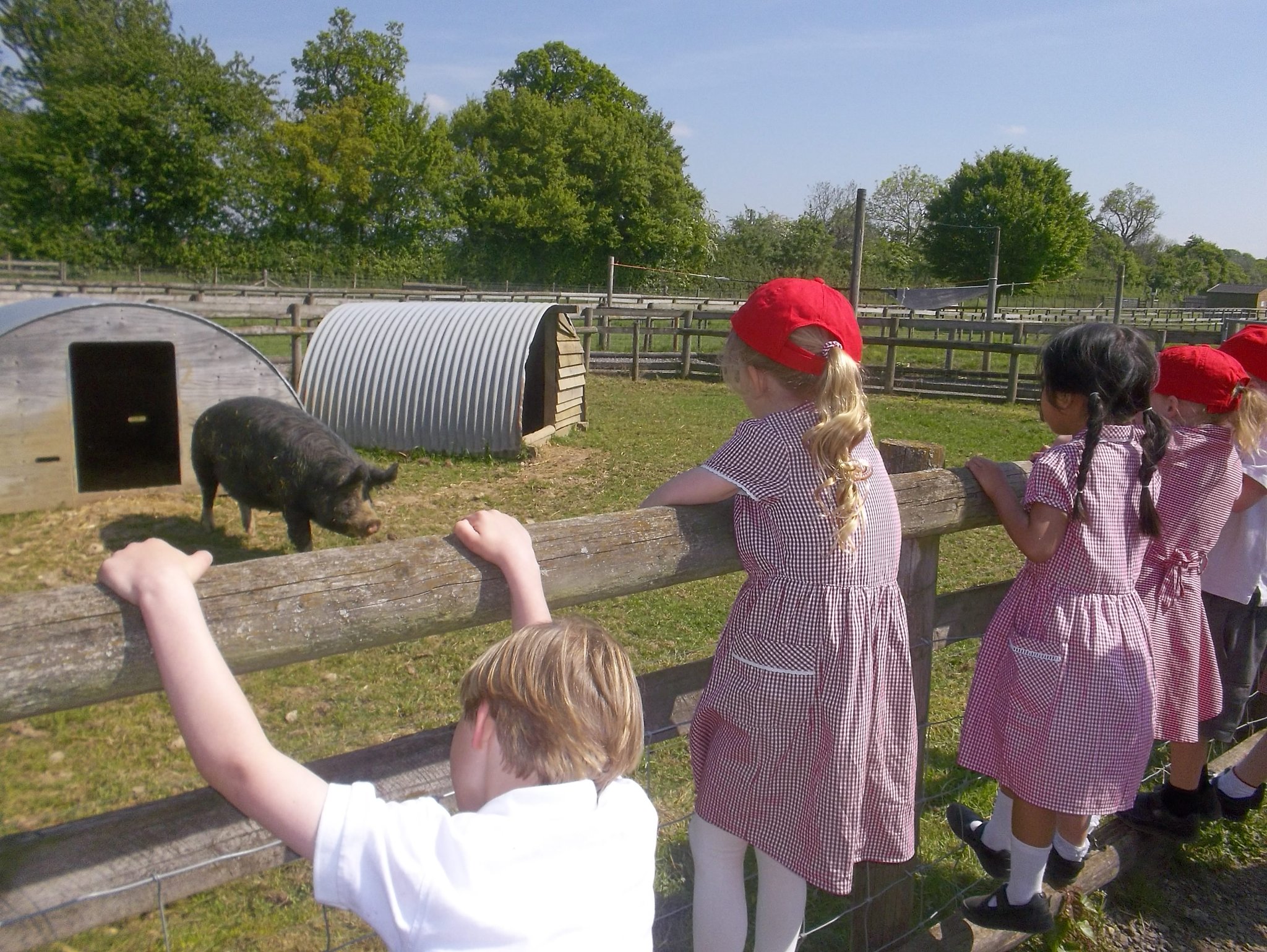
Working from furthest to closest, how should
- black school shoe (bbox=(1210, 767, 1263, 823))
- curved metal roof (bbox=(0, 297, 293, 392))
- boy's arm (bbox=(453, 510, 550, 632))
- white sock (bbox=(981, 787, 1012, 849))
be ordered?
curved metal roof (bbox=(0, 297, 293, 392))
black school shoe (bbox=(1210, 767, 1263, 823))
white sock (bbox=(981, 787, 1012, 849))
boy's arm (bbox=(453, 510, 550, 632))

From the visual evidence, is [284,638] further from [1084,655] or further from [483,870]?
[1084,655]

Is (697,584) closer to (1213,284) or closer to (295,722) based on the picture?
(295,722)

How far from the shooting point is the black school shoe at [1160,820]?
316cm

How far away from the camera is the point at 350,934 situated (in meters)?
2.97

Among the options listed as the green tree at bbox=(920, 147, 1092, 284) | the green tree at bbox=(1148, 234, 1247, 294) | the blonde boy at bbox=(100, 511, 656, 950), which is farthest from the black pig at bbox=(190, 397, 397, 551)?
the green tree at bbox=(1148, 234, 1247, 294)

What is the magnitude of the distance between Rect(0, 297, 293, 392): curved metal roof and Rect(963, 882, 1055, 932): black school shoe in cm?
876

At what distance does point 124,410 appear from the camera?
11.3m

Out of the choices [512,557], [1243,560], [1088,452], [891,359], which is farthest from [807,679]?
[891,359]

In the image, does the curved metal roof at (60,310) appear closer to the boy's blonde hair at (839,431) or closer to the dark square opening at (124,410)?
the dark square opening at (124,410)

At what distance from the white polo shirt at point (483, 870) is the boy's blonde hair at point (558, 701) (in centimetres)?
4

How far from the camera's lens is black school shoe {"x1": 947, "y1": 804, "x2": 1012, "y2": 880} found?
9.11ft

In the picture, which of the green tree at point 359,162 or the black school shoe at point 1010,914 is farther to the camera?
the green tree at point 359,162

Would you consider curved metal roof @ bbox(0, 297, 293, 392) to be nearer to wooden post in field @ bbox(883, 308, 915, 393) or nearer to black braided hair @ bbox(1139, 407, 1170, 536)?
black braided hair @ bbox(1139, 407, 1170, 536)

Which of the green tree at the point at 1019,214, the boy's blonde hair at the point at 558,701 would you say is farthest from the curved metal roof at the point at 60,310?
Result: the green tree at the point at 1019,214
